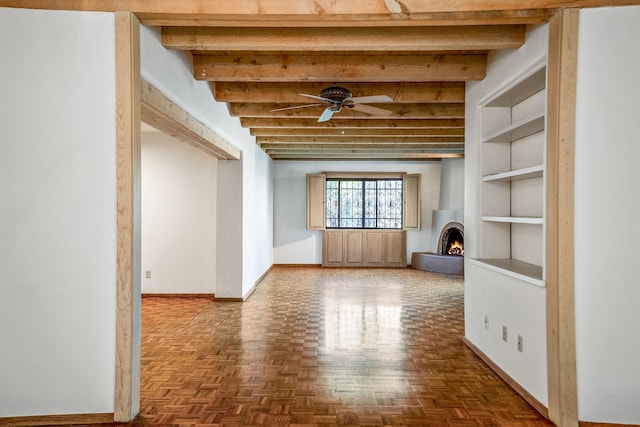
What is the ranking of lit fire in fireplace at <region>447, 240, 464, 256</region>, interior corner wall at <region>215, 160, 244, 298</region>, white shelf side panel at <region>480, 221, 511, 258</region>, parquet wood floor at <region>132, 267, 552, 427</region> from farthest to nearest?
lit fire in fireplace at <region>447, 240, 464, 256</region>, interior corner wall at <region>215, 160, 244, 298</region>, white shelf side panel at <region>480, 221, 511, 258</region>, parquet wood floor at <region>132, 267, 552, 427</region>

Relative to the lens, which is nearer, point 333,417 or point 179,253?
point 333,417

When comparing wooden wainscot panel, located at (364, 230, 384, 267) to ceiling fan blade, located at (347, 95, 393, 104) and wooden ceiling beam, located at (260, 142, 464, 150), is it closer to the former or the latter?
wooden ceiling beam, located at (260, 142, 464, 150)

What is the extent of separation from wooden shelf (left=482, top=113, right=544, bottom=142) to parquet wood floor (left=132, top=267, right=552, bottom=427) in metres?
1.98

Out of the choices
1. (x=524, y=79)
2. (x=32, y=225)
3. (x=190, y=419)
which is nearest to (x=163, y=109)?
(x=32, y=225)

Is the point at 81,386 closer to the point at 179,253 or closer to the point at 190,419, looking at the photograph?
the point at 190,419

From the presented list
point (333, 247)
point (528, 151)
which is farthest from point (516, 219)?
point (333, 247)

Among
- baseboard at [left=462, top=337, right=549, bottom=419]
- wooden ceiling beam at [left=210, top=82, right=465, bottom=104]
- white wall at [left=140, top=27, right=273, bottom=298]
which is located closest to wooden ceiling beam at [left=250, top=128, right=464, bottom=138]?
white wall at [left=140, top=27, right=273, bottom=298]

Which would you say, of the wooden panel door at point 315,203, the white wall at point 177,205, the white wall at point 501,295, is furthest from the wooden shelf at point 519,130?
the wooden panel door at point 315,203

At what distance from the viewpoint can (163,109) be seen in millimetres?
2979

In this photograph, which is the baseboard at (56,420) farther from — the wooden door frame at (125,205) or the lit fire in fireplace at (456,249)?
the lit fire in fireplace at (456,249)

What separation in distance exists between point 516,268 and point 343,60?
7.82 ft

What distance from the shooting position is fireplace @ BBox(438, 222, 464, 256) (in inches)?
340

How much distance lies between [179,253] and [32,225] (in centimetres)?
378

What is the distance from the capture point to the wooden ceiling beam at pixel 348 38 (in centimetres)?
285
